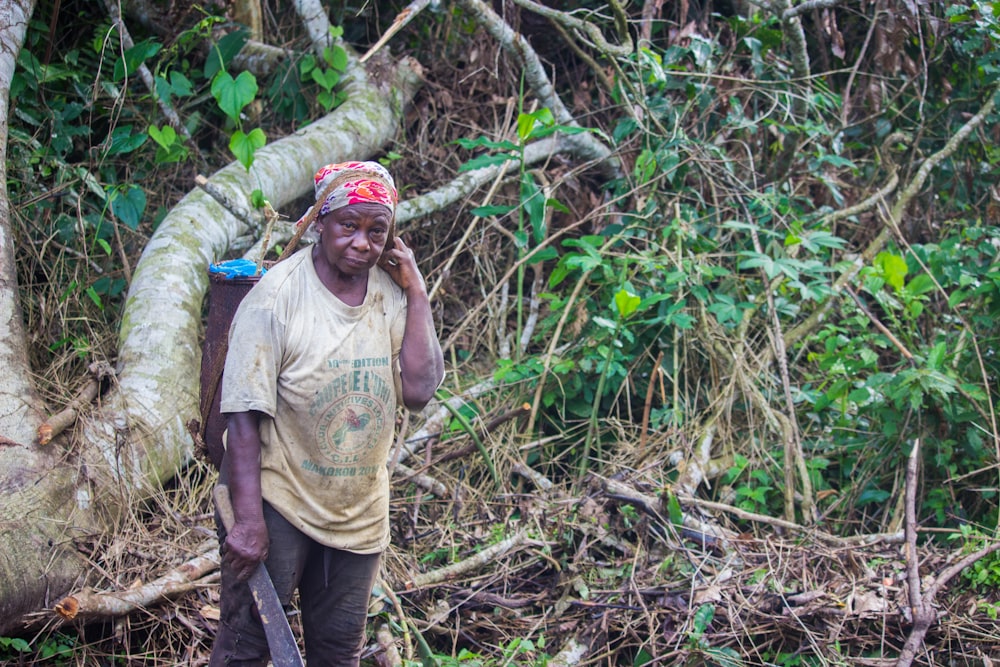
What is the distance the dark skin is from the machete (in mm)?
38

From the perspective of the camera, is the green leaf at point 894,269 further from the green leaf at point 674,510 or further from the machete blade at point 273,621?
the machete blade at point 273,621

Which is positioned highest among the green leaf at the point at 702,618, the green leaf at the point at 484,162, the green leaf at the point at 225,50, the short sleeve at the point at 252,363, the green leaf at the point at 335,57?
the green leaf at the point at 225,50

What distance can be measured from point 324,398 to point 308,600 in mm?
Answer: 627

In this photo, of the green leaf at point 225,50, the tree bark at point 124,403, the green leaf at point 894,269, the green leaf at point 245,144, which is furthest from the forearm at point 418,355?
the green leaf at point 225,50

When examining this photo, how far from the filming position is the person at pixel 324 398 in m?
2.06

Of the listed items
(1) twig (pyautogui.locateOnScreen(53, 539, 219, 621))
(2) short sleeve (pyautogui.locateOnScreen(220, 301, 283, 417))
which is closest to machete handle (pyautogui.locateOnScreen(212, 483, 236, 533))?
(2) short sleeve (pyautogui.locateOnScreen(220, 301, 283, 417))

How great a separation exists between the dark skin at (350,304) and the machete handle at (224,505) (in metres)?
0.04

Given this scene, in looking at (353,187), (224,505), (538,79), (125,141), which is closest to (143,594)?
(224,505)

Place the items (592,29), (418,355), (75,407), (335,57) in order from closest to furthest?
(418,355) → (75,407) → (592,29) → (335,57)

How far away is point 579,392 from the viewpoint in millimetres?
4250

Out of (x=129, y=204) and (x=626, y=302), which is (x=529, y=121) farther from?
(x=129, y=204)

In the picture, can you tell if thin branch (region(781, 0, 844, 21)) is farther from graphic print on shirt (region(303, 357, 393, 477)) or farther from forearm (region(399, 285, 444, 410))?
graphic print on shirt (region(303, 357, 393, 477))

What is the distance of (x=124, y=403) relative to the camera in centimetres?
340

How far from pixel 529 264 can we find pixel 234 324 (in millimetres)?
2820
